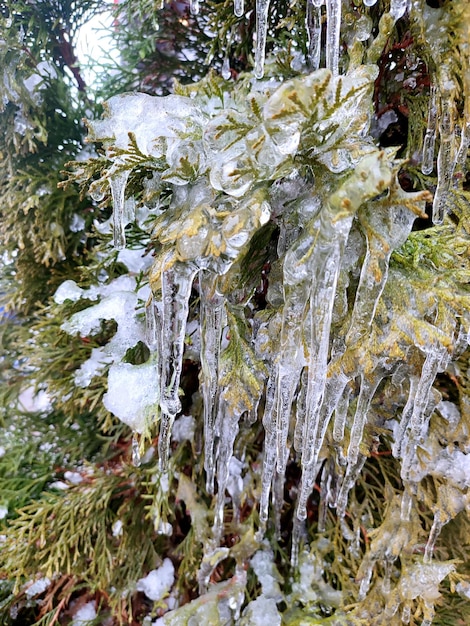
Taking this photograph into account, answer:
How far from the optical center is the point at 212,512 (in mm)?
1400

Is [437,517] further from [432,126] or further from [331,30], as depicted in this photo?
[331,30]

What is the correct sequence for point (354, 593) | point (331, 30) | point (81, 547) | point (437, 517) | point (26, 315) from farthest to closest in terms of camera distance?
point (26, 315)
point (81, 547)
point (354, 593)
point (437, 517)
point (331, 30)

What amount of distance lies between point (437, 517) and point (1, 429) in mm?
1482

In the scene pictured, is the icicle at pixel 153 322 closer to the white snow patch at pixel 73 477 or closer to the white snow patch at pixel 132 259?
the white snow patch at pixel 132 259

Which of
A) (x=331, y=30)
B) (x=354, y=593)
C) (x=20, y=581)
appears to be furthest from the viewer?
(x=20, y=581)

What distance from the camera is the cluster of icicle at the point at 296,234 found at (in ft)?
2.28

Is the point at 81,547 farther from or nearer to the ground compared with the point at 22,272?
nearer to the ground

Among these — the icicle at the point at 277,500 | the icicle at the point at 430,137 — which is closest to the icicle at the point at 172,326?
the icicle at the point at 277,500

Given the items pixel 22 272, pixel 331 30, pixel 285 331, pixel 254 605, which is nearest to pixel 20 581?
pixel 254 605

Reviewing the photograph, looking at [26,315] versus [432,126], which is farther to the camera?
[26,315]

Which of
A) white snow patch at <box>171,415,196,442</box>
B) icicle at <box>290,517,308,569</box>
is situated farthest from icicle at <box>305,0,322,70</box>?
icicle at <box>290,517,308,569</box>

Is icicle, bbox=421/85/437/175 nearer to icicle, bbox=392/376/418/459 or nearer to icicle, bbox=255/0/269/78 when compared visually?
icicle, bbox=255/0/269/78

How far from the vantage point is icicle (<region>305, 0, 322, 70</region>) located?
38.7 inches

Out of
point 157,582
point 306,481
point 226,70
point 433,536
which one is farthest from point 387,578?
point 226,70
